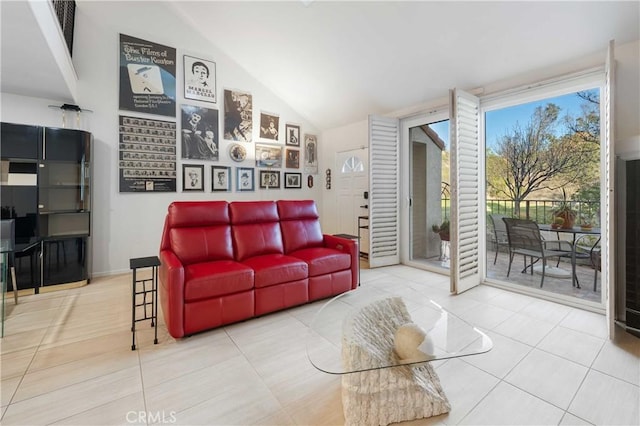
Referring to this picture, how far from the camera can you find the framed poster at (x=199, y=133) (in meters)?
4.43

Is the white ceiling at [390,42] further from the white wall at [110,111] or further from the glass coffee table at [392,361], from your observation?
the glass coffee table at [392,361]

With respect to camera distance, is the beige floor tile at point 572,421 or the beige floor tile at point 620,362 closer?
the beige floor tile at point 572,421

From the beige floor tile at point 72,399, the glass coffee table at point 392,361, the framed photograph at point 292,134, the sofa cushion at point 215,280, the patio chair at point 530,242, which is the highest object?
the framed photograph at point 292,134

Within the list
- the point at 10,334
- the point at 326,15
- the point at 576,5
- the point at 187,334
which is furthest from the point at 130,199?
the point at 576,5

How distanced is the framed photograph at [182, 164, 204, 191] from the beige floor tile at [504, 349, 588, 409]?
4.51m

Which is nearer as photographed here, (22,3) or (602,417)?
(602,417)

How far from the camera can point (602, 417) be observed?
1449 mm

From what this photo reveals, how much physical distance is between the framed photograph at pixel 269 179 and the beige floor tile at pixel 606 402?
4.70 meters

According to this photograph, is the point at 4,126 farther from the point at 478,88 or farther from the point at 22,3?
the point at 478,88

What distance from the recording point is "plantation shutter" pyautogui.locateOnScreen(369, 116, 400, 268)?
4.26 metres

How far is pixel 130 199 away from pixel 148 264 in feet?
8.03

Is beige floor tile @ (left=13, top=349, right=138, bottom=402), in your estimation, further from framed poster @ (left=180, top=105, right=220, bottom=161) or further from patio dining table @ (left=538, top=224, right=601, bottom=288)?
patio dining table @ (left=538, top=224, right=601, bottom=288)

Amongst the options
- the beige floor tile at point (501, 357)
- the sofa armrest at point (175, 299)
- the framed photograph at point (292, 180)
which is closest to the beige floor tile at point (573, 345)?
the beige floor tile at point (501, 357)

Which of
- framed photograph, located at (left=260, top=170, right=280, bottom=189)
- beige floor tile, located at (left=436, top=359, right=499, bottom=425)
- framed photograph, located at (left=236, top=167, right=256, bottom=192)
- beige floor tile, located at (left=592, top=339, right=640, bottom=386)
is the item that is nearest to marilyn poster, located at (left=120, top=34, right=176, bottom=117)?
framed photograph, located at (left=236, top=167, right=256, bottom=192)
